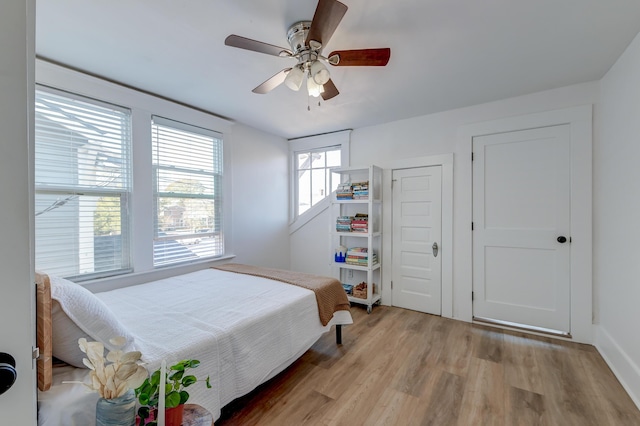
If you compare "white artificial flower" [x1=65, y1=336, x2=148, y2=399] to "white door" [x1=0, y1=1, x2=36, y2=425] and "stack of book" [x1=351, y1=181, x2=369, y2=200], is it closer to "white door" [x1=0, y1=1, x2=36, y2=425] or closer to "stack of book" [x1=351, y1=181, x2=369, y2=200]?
"white door" [x1=0, y1=1, x2=36, y2=425]

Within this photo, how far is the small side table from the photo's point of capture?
3.17ft

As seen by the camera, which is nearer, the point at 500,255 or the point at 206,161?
the point at 500,255

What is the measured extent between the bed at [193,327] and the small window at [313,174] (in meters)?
1.90

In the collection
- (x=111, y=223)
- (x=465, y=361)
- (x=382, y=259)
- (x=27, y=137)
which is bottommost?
(x=465, y=361)

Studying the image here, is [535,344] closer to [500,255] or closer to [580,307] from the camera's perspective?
[580,307]

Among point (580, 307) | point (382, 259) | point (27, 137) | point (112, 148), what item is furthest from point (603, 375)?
point (112, 148)

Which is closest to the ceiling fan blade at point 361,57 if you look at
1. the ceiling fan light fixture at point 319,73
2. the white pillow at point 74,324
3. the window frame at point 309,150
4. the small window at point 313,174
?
the ceiling fan light fixture at point 319,73

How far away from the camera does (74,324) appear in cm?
115

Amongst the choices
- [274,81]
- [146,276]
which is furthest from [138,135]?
[274,81]

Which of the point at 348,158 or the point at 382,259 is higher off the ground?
the point at 348,158

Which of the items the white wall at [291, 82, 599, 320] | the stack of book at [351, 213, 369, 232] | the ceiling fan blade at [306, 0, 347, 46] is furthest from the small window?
the ceiling fan blade at [306, 0, 347, 46]

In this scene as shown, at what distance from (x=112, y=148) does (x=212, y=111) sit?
117cm

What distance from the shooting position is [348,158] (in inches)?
155

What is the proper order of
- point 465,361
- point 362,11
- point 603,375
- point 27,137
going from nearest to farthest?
1. point 27,137
2. point 362,11
3. point 603,375
4. point 465,361
